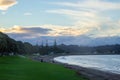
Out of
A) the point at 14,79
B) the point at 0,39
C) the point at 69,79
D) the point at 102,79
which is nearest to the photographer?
the point at 14,79

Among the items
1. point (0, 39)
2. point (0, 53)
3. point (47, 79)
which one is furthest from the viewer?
point (0, 53)

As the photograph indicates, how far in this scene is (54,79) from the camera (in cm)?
3697

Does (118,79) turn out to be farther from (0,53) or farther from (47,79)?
(0,53)

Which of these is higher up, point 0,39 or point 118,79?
point 0,39

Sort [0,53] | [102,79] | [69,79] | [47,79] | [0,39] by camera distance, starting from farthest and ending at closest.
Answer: [0,53] → [0,39] → [102,79] → [69,79] → [47,79]

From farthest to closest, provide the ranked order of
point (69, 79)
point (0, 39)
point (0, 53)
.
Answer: point (0, 53) → point (0, 39) → point (69, 79)

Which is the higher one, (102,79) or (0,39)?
(0,39)

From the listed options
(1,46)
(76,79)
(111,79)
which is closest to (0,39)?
(1,46)

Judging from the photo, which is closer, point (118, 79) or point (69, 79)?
point (69, 79)

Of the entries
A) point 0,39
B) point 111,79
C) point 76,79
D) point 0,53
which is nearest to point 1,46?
point 0,39

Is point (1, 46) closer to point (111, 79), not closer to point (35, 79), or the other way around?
point (111, 79)

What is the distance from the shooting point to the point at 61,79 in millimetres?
38188

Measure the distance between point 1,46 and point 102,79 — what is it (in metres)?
73.0

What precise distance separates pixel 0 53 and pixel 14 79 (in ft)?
347
